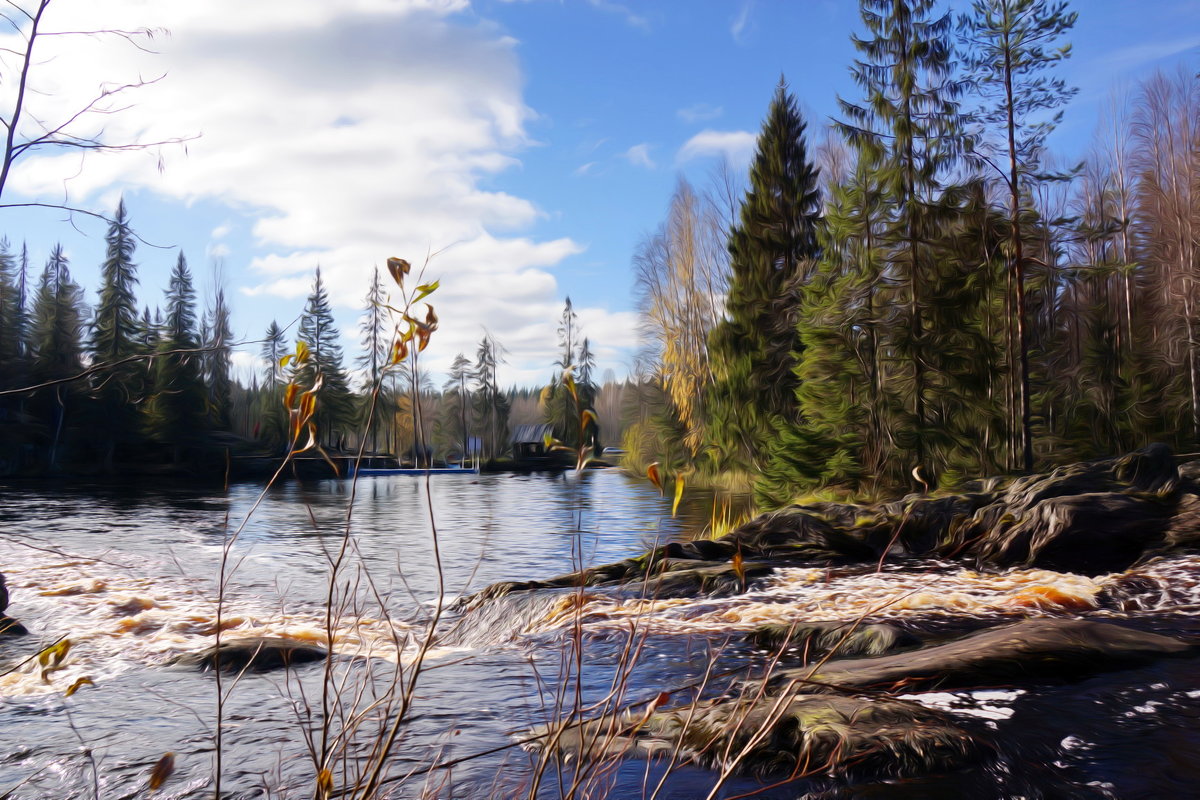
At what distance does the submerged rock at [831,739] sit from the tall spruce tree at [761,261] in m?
23.0

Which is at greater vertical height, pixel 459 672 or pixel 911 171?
pixel 911 171

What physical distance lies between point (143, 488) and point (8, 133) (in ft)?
122

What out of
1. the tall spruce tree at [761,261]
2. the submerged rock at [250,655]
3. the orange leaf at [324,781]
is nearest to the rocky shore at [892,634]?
the orange leaf at [324,781]

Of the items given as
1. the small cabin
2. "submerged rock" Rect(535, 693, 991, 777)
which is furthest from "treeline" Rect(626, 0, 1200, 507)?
the small cabin

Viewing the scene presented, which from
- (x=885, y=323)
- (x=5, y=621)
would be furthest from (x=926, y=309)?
(x=5, y=621)

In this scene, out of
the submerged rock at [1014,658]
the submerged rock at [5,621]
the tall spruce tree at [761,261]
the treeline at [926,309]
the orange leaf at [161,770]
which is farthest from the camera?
the tall spruce tree at [761,261]

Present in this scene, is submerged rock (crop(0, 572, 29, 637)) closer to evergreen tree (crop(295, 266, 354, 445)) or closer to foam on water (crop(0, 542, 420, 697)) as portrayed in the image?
foam on water (crop(0, 542, 420, 697))

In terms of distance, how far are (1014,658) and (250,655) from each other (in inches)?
251

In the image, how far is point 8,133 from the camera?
2.20m

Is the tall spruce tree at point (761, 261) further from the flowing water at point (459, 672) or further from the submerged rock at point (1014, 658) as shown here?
the submerged rock at point (1014, 658)

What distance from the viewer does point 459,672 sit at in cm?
722

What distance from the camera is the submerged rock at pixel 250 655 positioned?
742 cm

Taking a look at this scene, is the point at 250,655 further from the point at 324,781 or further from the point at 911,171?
the point at 911,171

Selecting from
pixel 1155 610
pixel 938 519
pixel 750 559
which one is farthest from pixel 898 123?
pixel 1155 610
